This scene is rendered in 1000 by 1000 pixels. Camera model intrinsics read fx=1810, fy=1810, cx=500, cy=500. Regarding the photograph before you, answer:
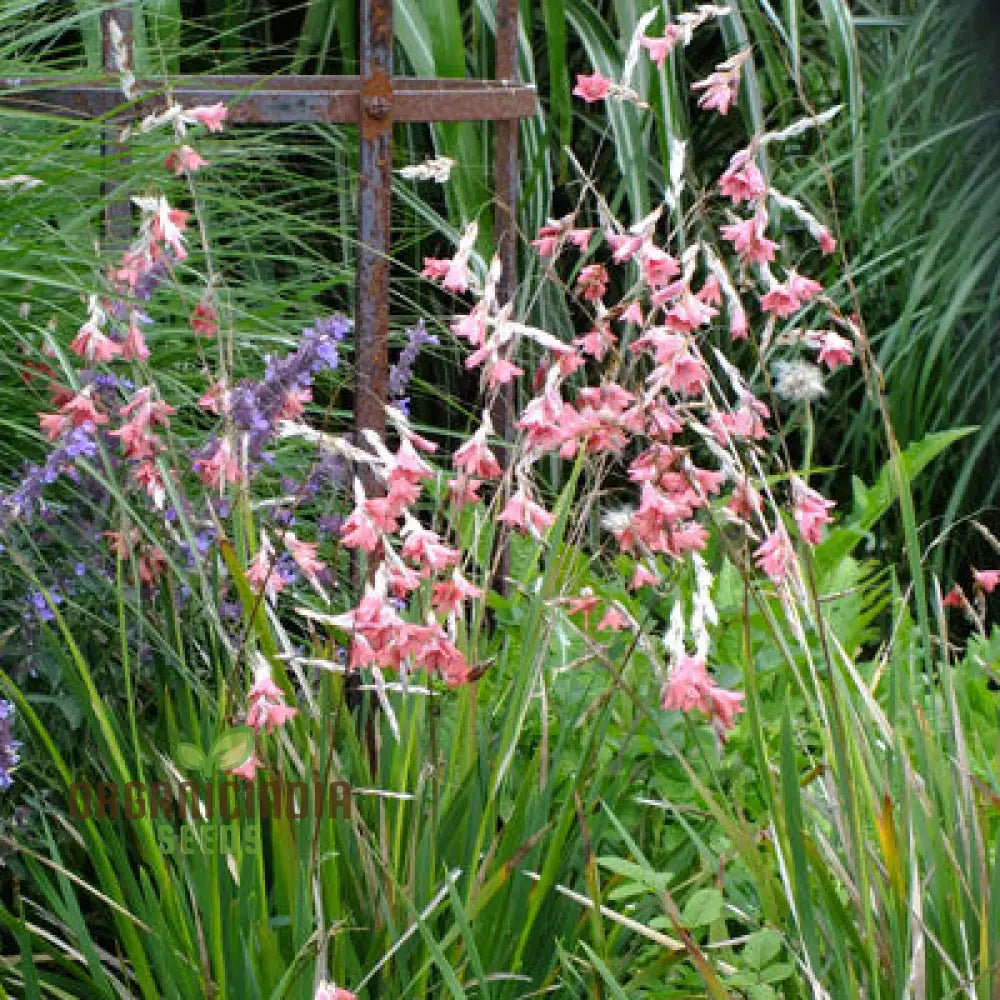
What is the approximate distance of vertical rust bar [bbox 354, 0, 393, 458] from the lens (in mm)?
2082

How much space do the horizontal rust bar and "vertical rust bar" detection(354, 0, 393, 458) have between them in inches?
1.1

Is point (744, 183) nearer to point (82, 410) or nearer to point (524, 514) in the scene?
point (524, 514)

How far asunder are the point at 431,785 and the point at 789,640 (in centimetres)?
75

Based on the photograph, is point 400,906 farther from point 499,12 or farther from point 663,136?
point 663,136

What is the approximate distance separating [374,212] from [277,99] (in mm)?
198

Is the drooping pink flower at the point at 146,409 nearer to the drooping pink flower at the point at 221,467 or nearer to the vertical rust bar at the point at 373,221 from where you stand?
the drooping pink flower at the point at 221,467

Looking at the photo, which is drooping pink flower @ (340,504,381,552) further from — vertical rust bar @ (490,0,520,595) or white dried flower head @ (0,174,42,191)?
vertical rust bar @ (490,0,520,595)

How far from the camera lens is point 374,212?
6.91 ft

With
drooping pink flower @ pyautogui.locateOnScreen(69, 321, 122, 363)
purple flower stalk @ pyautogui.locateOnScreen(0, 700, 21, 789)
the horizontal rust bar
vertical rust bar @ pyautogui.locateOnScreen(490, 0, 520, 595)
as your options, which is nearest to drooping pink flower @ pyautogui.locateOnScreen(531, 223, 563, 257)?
drooping pink flower @ pyautogui.locateOnScreen(69, 321, 122, 363)

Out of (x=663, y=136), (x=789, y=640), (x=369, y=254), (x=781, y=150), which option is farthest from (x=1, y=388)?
(x=781, y=150)

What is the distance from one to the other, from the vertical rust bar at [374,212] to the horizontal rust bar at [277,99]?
0.03m

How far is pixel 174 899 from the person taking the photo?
1.55 meters

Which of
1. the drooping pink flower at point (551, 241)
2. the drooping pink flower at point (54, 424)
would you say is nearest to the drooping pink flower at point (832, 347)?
the drooping pink flower at point (551, 241)

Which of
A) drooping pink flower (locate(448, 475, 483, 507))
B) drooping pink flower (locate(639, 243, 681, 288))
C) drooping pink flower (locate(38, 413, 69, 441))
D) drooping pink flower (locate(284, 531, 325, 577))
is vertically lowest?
drooping pink flower (locate(284, 531, 325, 577))
